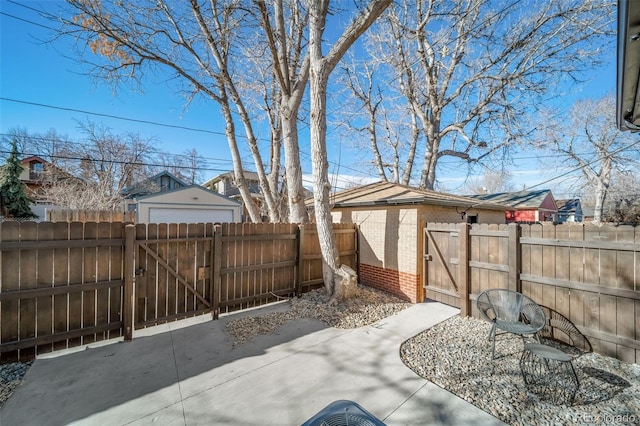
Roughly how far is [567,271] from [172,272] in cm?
610

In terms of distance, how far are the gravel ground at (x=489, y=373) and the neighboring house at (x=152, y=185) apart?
1819cm

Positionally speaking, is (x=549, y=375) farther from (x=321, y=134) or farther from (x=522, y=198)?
(x=522, y=198)

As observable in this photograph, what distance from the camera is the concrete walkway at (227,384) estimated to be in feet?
7.77

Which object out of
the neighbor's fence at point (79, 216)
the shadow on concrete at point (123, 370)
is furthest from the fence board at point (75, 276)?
the neighbor's fence at point (79, 216)

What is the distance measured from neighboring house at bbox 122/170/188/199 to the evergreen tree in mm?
5954

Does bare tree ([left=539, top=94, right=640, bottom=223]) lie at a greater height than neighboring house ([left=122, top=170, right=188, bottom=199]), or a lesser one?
greater

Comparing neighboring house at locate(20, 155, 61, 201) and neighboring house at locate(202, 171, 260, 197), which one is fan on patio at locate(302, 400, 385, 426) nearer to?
neighboring house at locate(202, 171, 260, 197)

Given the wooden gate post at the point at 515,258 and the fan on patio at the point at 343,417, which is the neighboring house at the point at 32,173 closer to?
the fan on patio at the point at 343,417

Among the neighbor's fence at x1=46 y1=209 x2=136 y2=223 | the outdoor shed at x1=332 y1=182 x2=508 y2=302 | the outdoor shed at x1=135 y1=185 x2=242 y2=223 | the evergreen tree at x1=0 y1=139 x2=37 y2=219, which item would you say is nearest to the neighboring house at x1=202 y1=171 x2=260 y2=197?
the outdoor shed at x1=135 y1=185 x2=242 y2=223

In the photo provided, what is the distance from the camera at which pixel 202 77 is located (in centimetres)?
845

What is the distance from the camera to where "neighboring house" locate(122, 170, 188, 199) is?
18716 mm

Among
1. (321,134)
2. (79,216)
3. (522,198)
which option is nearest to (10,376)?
(321,134)

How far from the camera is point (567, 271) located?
3793 mm

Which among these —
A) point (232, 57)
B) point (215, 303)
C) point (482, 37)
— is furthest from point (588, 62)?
point (215, 303)
